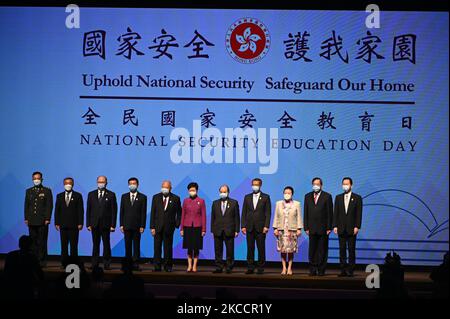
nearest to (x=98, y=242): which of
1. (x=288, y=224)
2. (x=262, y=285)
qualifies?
(x=262, y=285)

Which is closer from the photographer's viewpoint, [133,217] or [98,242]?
[133,217]

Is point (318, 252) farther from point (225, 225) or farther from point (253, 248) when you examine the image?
point (225, 225)

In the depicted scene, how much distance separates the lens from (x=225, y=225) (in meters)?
10.3

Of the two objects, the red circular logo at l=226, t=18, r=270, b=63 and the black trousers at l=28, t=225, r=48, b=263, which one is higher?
the red circular logo at l=226, t=18, r=270, b=63

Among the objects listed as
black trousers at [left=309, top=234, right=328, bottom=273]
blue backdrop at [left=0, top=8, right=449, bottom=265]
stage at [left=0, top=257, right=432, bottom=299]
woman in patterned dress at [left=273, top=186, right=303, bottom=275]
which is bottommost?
stage at [left=0, top=257, right=432, bottom=299]

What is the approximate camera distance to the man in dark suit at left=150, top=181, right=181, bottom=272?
10.3m

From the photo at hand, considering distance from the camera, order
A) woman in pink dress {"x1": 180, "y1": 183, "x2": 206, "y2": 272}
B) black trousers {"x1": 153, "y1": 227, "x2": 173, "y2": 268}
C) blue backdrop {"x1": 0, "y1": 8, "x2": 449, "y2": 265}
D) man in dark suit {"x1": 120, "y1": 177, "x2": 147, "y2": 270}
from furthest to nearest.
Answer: blue backdrop {"x1": 0, "y1": 8, "x2": 449, "y2": 265}, man in dark suit {"x1": 120, "y1": 177, "x2": 147, "y2": 270}, black trousers {"x1": 153, "y1": 227, "x2": 173, "y2": 268}, woman in pink dress {"x1": 180, "y1": 183, "x2": 206, "y2": 272}

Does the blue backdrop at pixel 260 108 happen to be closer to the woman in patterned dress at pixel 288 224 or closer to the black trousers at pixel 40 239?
the black trousers at pixel 40 239

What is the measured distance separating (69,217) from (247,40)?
3.69m

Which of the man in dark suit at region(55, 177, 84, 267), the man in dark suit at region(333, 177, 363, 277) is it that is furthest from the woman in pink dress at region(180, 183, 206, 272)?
the man in dark suit at region(333, 177, 363, 277)

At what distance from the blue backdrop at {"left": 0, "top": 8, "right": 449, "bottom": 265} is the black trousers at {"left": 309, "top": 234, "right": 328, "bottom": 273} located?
1.02 meters

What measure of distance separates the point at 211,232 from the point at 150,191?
53.0 inches

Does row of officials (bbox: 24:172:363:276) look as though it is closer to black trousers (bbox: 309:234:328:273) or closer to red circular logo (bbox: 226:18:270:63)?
black trousers (bbox: 309:234:328:273)
